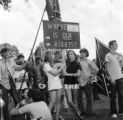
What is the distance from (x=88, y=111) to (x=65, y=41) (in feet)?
6.10

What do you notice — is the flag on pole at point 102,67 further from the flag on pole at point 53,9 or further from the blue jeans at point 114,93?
the flag on pole at point 53,9

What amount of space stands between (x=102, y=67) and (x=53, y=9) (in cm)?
220

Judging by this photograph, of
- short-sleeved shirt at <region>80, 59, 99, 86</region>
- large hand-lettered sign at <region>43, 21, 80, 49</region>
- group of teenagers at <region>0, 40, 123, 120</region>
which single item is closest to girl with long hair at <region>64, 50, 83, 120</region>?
group of teenagers at <region>0, 40, 123, 120</region>

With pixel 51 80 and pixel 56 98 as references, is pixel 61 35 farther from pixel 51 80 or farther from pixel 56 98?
pixel 56 98

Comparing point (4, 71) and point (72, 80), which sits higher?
point (4, 71)

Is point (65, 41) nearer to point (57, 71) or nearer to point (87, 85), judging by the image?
point (87, 85)

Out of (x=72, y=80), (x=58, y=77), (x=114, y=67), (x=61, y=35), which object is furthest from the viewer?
(x=61, y=35)

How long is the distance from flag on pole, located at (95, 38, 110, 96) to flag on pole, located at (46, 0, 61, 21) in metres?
1.37

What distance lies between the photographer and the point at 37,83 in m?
9.77

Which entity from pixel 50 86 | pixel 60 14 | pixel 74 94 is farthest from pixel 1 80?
pixel 60 14

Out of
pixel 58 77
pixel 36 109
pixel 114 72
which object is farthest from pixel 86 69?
pixel 36 109

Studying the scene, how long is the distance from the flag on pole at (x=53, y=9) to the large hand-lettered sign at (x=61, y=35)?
52 cm

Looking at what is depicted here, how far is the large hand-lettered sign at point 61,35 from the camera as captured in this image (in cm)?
1030

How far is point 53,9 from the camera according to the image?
1122 cm
